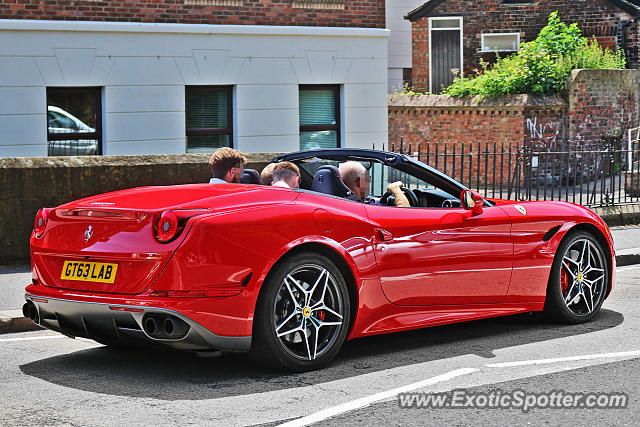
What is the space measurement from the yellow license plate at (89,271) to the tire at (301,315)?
0.87 m

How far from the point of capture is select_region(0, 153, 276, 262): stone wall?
11.0 meters

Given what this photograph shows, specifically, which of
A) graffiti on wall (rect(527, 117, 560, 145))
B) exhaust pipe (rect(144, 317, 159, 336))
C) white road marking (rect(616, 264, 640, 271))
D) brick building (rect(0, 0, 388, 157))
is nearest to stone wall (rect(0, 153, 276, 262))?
brick building (rect(0, 0, 388, 157))

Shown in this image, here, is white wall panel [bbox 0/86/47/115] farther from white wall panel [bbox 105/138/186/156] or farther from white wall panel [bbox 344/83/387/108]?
white wall panel [bbox 344/83/387/108]

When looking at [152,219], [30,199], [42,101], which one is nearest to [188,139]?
[42,101]

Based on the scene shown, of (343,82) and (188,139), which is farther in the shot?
(343,82)

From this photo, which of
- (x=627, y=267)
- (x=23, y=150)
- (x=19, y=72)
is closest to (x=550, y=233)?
(x=627, y=267)

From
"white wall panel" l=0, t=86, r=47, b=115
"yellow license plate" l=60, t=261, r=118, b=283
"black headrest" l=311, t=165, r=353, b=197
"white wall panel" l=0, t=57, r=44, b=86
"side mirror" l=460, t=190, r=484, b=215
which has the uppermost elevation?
"white wall panel" l=0, t=57, r=44, b=86

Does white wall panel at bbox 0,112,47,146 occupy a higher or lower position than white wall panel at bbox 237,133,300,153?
higher

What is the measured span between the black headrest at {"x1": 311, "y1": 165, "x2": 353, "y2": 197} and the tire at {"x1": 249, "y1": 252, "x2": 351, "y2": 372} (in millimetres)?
893

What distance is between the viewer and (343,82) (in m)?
18.4

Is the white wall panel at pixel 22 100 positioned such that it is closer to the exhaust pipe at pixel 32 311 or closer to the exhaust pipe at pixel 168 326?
the exhaust pipe at pixel 32 311

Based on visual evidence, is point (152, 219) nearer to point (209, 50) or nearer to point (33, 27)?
point (33, 27)

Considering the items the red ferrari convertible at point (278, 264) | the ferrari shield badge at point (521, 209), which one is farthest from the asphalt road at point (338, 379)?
the ferrari shield badge at point (521, 209)

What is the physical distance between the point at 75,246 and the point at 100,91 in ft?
35.4
